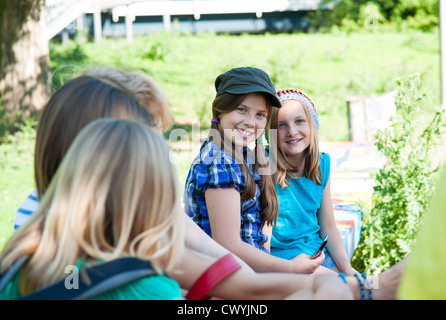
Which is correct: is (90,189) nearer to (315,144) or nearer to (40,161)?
(40,161)

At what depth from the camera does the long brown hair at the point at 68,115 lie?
1732mm

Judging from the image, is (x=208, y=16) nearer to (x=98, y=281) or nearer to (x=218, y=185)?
(x=218, y=185)

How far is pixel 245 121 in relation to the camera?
8.96 ft

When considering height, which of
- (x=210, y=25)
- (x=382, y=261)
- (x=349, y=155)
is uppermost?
(x=210, y=25)

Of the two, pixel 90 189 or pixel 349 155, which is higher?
pixel 90 189

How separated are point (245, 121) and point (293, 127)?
1.29ft

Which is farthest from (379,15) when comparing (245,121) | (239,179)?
(239,179)

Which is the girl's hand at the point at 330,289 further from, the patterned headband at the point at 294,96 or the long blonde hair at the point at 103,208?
the patterned headband at the point at 294,96

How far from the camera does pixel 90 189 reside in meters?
1.44

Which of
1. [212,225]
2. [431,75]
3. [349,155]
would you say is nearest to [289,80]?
[431,75]

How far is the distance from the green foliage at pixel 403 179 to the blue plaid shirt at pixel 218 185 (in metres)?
1.22

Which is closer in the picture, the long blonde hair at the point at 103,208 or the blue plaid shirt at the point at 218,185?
the long blonde hair at the point at 103,208

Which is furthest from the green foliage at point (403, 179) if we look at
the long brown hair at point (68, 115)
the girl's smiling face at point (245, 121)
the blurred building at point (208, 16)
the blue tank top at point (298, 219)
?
the blurred building at point (208, 16)
